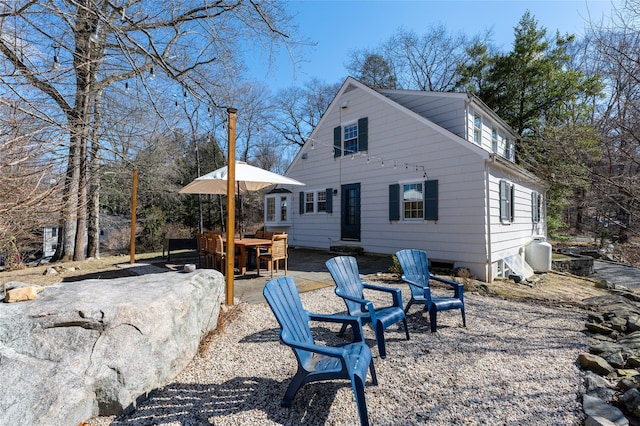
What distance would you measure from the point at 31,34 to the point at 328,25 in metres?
5.72

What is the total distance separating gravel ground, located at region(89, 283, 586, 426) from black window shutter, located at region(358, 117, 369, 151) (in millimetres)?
7428

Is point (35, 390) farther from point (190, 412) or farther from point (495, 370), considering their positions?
point (495, 370)

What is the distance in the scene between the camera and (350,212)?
35.7ft

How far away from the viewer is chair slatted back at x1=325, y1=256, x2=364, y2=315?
3.54 m

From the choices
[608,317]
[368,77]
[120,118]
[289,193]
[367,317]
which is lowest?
[608,317]

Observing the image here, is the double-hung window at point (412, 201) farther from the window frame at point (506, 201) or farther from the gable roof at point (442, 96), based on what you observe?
the gable roof at point (442, 96)

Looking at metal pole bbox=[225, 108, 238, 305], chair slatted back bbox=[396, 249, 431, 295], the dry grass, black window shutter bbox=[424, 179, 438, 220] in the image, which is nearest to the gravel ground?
metal pole bbox=[225, 108, 238, 305]

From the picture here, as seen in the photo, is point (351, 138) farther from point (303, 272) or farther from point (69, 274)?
point (69, 274)

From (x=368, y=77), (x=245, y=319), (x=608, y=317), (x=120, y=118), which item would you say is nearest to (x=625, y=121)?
(x=608, y=317)

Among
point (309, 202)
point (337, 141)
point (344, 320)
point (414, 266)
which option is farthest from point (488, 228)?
point (309, 202)

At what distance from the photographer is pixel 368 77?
73.0 feet

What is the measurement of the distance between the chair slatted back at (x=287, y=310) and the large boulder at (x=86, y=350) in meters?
0.96

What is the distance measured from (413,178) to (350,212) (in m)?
2.65

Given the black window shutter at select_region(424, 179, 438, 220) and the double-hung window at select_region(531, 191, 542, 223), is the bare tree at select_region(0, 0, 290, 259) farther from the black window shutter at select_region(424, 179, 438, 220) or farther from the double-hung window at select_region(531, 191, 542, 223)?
the double-hung window at select_region(531, 191, 542, 223)
